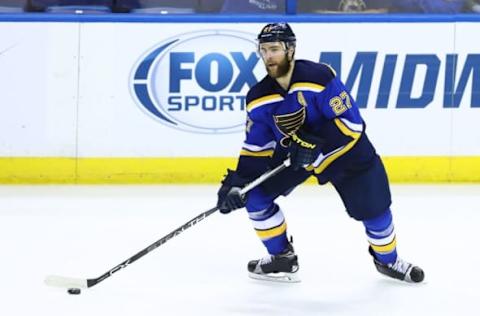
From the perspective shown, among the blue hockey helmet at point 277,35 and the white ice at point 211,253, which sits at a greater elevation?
the blue hockey helmet at point 277,35

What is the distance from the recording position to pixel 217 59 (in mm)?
5887

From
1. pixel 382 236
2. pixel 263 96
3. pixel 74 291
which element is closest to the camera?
pixel 263 96

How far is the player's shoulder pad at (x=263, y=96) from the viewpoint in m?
3.55

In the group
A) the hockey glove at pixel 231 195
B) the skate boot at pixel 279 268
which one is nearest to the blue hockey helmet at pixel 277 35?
the hockey glove at pixel 231 195

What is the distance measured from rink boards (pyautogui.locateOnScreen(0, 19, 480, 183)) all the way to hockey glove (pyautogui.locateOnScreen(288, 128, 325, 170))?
2320 millimetres

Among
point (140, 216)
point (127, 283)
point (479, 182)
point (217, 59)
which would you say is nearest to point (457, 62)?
point (479, 182)

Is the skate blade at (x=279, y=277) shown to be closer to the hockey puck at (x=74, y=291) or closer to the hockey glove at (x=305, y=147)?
the hockey glove at (x=305, y=147)

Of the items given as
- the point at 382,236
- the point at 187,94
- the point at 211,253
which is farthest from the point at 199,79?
the point at 382,236

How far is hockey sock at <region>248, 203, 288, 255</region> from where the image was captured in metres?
3.87

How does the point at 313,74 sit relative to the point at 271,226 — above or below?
above

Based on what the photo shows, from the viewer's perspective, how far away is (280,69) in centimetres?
349

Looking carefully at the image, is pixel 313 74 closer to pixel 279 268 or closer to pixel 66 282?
pixel 279 268

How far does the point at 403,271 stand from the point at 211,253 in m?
0.84

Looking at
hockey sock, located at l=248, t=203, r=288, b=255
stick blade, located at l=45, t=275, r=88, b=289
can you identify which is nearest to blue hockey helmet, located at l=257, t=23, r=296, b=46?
hockey sock, located at l=248, t=203, r=288, b=255
